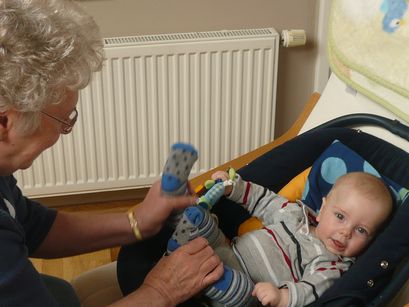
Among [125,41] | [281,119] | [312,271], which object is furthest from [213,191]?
[281,119]

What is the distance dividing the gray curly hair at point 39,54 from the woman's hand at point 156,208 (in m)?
0.39

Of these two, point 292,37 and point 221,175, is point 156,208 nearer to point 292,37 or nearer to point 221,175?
point 221,175

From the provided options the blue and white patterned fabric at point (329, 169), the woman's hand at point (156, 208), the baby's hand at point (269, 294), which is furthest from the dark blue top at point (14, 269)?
the blue and white patterned fabric at point (329, 169)

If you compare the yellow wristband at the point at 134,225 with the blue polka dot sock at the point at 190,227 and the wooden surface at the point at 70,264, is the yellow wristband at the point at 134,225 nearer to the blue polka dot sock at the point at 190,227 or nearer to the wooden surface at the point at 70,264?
the blue polka dot sock at the point at 190,227

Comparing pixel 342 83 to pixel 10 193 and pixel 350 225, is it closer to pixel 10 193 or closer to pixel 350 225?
pixel 350 225

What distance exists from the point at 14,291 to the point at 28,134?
281mm

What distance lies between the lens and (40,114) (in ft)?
3.66

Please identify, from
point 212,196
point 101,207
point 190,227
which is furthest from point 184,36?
point 190,227

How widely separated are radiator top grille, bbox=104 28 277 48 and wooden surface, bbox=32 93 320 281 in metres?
0.46

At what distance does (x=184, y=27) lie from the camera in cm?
239

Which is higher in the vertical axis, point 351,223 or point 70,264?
point 351,223

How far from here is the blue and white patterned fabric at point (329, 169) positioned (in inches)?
63.4

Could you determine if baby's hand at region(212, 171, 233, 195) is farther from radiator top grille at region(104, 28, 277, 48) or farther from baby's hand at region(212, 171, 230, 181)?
radiator top grille at region(104, 28, 277, 48)

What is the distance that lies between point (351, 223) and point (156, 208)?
18.2 inches
